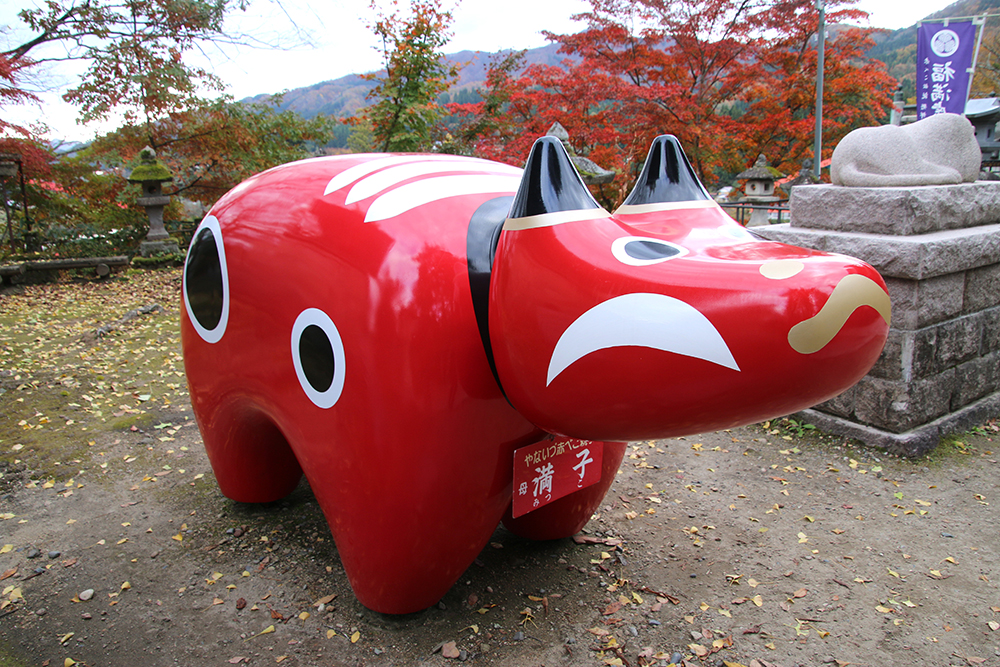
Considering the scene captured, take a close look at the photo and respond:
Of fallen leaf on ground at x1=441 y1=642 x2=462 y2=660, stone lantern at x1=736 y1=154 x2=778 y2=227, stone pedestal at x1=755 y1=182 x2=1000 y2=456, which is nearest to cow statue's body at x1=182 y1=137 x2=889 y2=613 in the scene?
fallen leaf on ground at x1=441 y1=642 x2=462 y2=660

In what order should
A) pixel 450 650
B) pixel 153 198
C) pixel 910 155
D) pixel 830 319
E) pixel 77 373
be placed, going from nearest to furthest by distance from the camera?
1. pixel 830 319
2. pixel 450 650
3. pixel 910 155
4. pixel 77 373
5. pixel 153 198

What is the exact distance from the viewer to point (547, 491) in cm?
264

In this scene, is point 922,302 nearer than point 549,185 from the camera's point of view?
No

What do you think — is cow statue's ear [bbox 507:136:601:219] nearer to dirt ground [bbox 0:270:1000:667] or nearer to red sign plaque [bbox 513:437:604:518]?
red sign plaque [bbox 513:437:604:518]

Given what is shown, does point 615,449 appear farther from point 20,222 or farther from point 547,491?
point 20,222

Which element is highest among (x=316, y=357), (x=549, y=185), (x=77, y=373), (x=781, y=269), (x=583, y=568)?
(x=549, y=185)

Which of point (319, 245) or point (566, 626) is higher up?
point (319, 245)

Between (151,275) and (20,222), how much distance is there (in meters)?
3.73

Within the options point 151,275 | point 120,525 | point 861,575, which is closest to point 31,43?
point 151,275

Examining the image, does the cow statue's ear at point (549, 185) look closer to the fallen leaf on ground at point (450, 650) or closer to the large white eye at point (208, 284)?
the large white eye at point (208, 284)

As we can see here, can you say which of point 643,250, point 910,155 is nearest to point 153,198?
point 910,155

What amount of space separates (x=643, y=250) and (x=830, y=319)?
0.52 meters

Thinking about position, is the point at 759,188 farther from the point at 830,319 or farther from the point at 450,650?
the point at 830,319

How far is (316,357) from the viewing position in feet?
8.01
